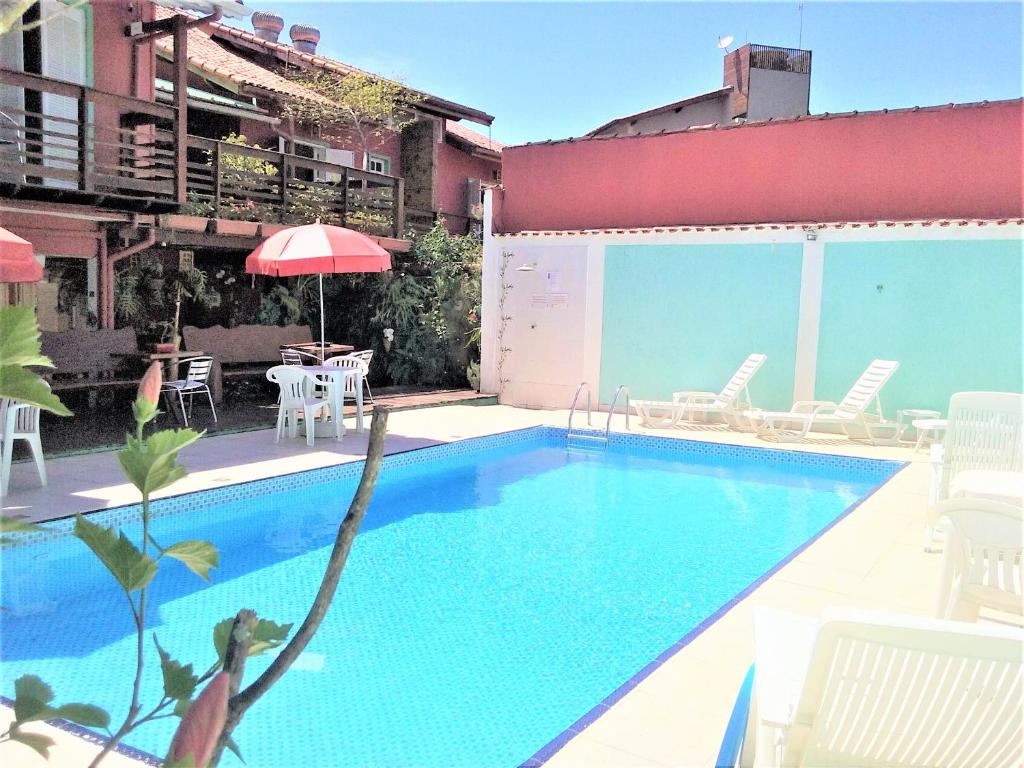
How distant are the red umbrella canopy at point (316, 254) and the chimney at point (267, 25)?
13030mm

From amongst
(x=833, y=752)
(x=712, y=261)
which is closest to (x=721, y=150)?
(x=712, y=261)

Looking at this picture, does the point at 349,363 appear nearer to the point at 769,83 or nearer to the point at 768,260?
the point at 768,260

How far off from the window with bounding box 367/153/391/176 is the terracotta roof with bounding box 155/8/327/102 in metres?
2.44

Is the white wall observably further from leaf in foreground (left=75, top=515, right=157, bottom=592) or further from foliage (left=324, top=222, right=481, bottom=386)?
leaf in foreground (left=75, top=515, right=157, bottom=592)

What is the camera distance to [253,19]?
2172 centimetres

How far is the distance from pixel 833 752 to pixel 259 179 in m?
13.8

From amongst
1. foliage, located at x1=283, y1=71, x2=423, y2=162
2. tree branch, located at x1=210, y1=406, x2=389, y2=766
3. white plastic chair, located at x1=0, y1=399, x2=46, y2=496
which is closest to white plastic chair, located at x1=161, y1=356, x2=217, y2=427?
white plastic chair, located at x1=0, y1=399, x2=46, y2=496

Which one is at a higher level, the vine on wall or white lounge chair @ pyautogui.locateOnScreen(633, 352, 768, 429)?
the vine on wall

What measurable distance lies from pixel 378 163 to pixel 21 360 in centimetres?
2112

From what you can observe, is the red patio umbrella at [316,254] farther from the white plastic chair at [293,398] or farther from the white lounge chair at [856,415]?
the white lounge chair at [856,415]

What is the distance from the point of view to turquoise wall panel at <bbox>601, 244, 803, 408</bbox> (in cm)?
1321

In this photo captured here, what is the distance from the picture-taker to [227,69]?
16.8 meters

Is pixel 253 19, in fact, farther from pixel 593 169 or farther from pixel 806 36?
pixel 806 36

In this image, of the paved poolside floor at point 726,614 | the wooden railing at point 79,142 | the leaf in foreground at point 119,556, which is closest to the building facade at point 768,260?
the paved poolside floor at point 726,614
